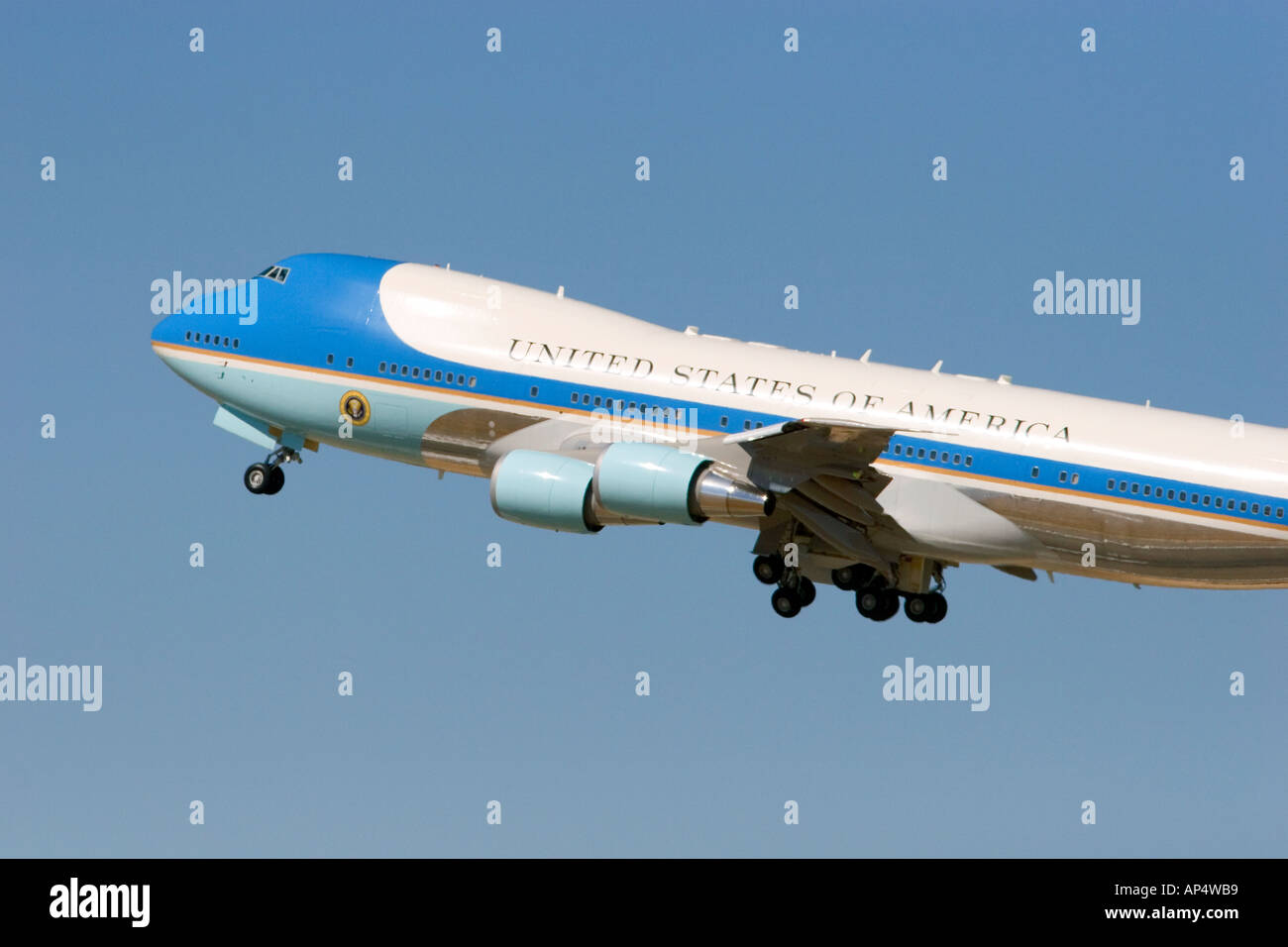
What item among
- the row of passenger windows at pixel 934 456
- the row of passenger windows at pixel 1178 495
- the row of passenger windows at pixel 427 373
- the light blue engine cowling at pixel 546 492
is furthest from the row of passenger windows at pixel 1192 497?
the row of passenger windows at pixel 427 373

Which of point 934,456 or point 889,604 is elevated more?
point 934,456

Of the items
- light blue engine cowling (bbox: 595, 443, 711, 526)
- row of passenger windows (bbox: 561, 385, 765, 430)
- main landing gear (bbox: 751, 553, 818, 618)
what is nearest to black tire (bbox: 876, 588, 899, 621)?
main landing gear (bbox: 751, 553, 818, 618)

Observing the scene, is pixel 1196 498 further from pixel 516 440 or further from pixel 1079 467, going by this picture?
pixel 516 440

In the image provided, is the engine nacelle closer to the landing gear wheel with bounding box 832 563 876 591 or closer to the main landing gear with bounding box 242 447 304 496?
the landing gear wheel with bounding box 832 563 876 591

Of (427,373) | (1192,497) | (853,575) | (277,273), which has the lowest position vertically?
(853,575)

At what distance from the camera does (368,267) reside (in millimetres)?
52781

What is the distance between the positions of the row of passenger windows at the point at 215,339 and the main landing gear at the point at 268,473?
283cm

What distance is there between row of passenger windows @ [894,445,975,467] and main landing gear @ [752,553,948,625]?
3.98 metres

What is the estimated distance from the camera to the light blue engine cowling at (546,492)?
1871 inches

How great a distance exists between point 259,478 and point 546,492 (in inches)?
378

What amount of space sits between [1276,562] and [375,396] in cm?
1996

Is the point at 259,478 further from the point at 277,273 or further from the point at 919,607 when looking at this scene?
the point at 919,607

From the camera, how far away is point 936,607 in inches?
2031

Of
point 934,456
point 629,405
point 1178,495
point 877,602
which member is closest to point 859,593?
point 877,602
